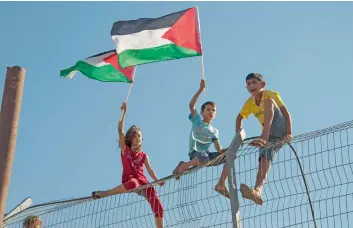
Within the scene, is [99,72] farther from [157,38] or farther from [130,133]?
[130,133]

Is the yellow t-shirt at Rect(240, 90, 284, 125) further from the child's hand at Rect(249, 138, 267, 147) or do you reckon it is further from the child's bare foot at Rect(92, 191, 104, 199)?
the child's bare foot at Rect(92, 191, 104, 199)

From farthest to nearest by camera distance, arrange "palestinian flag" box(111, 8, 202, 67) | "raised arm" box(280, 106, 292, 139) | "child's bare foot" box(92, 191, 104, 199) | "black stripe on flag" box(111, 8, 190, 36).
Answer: "black stripe on flag" box(111, 8, 190, 36) → "palestinian flag" box(111, 8, 202, 67) → "child's bare foot" box(92, 191, 104, 199) → "raised arm" box(280, 106, 292, 139)

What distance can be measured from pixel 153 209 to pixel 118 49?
7.85ft

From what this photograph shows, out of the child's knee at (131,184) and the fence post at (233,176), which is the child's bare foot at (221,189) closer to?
the fence post at (233,176)

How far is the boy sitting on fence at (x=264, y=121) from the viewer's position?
5.89m

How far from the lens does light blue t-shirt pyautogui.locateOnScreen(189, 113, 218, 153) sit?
8.08 m

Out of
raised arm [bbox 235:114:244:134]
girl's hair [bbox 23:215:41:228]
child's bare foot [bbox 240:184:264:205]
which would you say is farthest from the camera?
girl's hair [bbox 23:215:41:228]

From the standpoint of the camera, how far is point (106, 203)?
24.1ft

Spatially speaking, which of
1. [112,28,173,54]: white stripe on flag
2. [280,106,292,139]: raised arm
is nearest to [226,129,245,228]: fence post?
[280,106,292,139]: raised arm

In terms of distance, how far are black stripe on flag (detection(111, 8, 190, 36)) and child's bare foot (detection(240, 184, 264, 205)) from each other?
3.49 meters

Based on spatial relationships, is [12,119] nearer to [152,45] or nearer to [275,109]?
[275,109]

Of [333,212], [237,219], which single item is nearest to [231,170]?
[237,219]

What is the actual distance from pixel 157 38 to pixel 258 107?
199 centimetres

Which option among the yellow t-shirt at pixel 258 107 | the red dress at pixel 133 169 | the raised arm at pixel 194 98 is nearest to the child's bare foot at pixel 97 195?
the red dress at pixel 133 169
